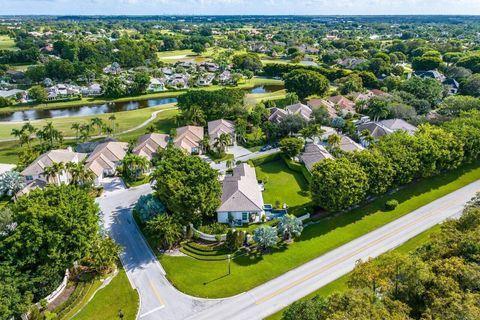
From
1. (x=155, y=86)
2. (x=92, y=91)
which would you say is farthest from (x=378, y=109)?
(x=92, y=91)

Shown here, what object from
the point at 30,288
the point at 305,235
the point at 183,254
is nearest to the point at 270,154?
the point at 305,235

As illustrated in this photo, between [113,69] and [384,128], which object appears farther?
[113,69]

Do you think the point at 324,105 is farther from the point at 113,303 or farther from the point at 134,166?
the point at 113,303

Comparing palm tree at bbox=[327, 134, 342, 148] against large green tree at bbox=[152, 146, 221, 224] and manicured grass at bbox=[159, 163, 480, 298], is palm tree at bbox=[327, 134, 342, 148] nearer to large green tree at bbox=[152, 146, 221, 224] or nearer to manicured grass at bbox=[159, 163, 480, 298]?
manicured grass at bbox=[159, 163, 480, 298]

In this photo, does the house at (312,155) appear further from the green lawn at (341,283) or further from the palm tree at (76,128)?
the palm tree at (76,128)

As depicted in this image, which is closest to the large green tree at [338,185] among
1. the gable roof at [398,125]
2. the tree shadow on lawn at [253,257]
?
the tree shadow on lawn at [253,257]

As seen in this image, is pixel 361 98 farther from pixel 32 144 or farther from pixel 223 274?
pixel 32 144
